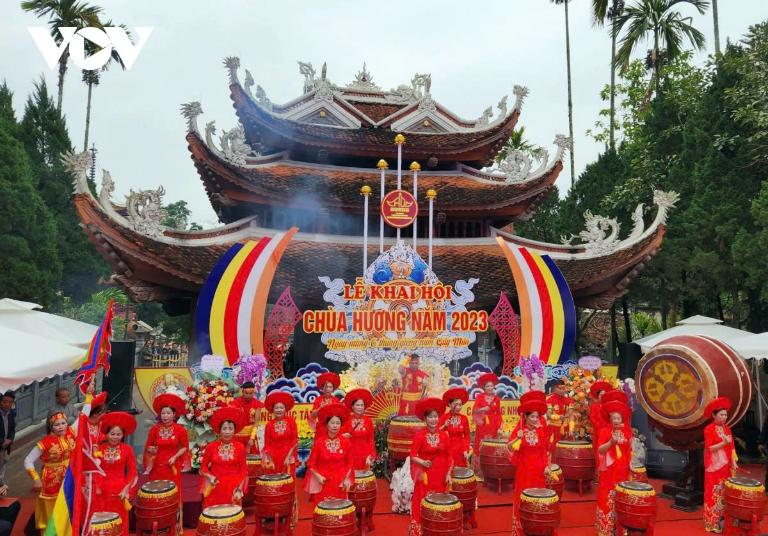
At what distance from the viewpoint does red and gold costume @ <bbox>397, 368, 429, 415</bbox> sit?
9.52 m

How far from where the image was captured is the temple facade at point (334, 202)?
39.7 feet

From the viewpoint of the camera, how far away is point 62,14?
99.1ft

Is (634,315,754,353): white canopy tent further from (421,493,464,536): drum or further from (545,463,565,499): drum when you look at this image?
(421,493,464,536): drum

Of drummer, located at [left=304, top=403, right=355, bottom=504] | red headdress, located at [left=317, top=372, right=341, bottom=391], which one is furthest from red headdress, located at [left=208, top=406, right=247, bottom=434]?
red headdress, located at [left=317, top=372, right=341, bottom=391]

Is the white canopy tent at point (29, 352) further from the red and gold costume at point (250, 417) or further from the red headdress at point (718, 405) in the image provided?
the red headdress at point (718, 405)

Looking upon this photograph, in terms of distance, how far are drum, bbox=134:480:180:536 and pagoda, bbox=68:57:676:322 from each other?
594cm

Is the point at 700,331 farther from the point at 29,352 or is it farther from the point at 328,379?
the point at 29,352

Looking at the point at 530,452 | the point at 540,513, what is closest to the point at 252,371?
the point at 530,452

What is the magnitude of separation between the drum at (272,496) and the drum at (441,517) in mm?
1534

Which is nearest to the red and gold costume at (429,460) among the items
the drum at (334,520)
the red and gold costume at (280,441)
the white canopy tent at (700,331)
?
the drum at (334,520)

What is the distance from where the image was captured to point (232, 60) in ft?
44.5

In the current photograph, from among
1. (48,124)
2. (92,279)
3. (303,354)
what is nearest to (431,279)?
(303,354)

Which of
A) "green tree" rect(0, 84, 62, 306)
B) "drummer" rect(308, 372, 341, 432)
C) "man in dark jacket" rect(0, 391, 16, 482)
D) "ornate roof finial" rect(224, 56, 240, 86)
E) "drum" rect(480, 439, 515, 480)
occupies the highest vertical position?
"ornate roof finial" rect(224, 56, 240, 86)

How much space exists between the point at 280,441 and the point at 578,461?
476cm
